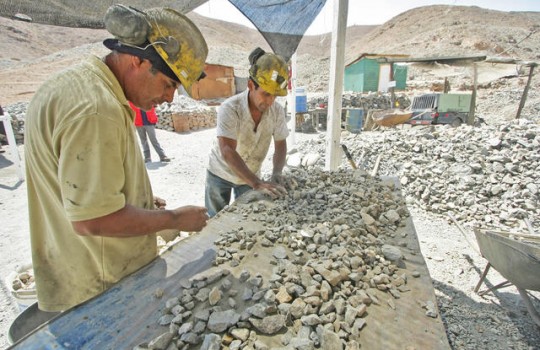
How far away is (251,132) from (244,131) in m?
0.07

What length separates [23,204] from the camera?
5.17 m

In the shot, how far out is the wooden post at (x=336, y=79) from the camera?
11.9ft

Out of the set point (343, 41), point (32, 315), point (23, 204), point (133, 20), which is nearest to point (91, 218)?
point (133, 20)

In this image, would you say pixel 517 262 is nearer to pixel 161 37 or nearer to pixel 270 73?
pixel 270 73

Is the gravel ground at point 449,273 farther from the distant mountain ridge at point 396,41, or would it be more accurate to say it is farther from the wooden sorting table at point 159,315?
the distant mountain ridge at point 396,41

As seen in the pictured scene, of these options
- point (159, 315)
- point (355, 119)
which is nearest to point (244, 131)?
point (159, 315)

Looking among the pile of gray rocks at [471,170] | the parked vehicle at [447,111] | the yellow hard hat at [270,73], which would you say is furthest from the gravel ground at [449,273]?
the parked vehicle at [447,111]

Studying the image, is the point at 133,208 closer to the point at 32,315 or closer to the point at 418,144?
the point at 32,315

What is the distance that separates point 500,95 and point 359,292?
22.3 m

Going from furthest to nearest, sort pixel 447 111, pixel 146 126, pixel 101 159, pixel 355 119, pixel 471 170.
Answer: pixel 355 119
pixel 447 111
pixel 146 126
pixel 471 170
pixel 101 159

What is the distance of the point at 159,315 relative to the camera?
4.30 ft

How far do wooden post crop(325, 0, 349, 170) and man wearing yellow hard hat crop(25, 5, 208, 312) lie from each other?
279 centimetres

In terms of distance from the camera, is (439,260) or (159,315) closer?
(159,315)

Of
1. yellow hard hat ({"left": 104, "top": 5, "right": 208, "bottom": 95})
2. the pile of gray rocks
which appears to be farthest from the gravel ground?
yellow hard hat ({"left": 104, "top": 5, "right": 208, "bottom": 95})
